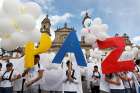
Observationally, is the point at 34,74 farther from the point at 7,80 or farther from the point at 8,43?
the point at 8,43

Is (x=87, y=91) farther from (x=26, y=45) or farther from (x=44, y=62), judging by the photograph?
(x=26, y=45)

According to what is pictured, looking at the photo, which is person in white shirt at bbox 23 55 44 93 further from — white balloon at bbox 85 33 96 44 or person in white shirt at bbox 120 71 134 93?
white balloon at bbox 85 33 96 44

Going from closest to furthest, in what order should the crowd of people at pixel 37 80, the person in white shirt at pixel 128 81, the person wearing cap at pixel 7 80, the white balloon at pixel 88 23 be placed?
the crowd of people at pixel 37 80 < the person wearing cap at pixel 7 80 < the person in white shirt at pixel 128 81 < the white balloon at pixel 88 23

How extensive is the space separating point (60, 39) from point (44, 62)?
164 ft

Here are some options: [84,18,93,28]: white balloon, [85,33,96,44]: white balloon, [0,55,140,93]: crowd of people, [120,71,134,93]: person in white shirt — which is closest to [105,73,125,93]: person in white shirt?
[0,55,140,93]: crowd of people

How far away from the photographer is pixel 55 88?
972 centimetres

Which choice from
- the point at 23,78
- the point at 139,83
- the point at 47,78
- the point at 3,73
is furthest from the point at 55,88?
the point at 139,83

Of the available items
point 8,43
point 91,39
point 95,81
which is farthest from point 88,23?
point 8,43

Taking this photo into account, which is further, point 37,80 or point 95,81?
point 95,81

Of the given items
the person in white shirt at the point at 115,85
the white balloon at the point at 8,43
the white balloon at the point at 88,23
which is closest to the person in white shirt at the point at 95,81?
the white balloon at the point at 88,23

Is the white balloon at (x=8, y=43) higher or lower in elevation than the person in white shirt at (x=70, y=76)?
higher

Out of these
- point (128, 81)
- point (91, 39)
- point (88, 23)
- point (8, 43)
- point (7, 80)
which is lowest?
point (128, 81)

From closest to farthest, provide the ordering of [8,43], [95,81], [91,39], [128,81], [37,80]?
[37,80], [8,43], [128,81], [91,39], [95,81]

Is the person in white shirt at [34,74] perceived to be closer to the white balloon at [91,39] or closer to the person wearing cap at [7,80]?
the person wearing cap at [7,80]
